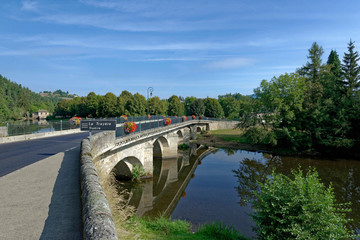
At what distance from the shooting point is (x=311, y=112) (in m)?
31.9

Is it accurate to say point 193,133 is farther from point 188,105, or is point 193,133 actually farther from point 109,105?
point 188,105

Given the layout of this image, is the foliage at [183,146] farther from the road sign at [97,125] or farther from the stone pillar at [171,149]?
the road sign at [97,125]

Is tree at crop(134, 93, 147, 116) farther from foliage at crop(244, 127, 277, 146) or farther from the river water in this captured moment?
foliage at crop(244, 127, 277, 146)

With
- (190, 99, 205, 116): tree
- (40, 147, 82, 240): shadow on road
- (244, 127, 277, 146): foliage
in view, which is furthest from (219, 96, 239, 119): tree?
(40, 147, 82, 240): shadow on road

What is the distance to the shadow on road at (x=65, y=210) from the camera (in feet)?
13.2

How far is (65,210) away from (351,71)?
41.7 meters

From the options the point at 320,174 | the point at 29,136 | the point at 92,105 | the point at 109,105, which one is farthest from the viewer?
the point at 92,105

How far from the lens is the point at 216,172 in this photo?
25.4m

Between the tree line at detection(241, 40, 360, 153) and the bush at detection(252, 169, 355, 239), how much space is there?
82.2 feet

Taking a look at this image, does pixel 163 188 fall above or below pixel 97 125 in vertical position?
below

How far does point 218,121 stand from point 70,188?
188ft

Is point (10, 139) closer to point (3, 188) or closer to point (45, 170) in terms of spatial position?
point (45, 170)

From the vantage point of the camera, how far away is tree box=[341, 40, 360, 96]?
107 feet

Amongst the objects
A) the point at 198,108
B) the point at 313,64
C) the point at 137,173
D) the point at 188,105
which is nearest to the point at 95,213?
the point at 137,173
